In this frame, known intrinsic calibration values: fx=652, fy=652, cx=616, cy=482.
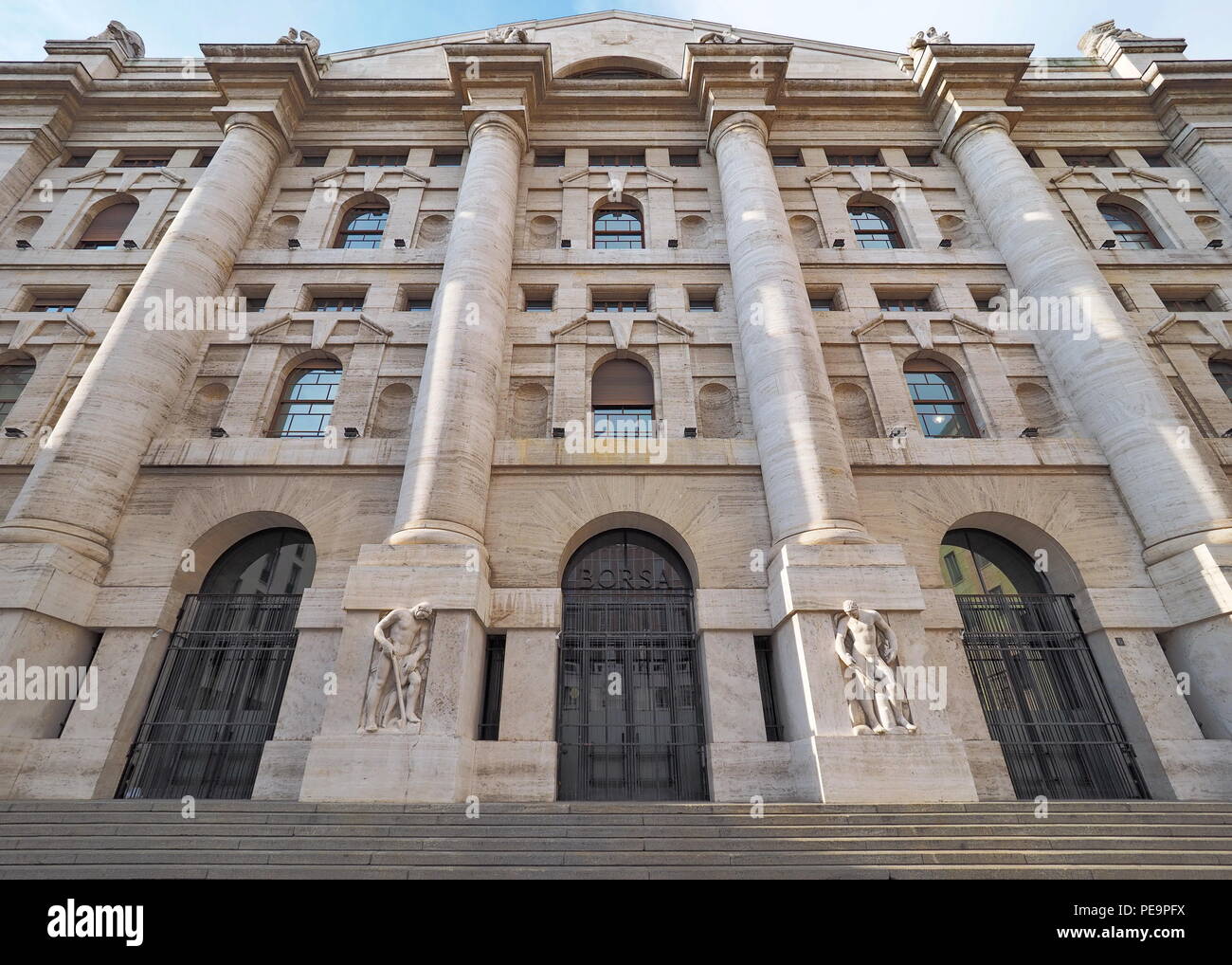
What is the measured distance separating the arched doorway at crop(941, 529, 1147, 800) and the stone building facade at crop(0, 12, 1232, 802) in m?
0.09

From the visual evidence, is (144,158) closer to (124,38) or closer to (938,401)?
(124,38)

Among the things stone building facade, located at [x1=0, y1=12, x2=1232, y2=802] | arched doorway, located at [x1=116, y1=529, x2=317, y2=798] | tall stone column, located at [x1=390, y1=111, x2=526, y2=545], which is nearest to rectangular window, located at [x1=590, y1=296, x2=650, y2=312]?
stone building facade, located at [x1=0, y1=12, x2=1232, y2=802]

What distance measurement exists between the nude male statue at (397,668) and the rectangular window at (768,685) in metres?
6.13

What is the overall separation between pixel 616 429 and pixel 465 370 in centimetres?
372

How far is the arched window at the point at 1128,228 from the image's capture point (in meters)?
19.6

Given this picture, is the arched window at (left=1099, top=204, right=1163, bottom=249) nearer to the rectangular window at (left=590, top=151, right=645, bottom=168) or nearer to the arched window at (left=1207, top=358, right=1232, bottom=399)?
the arched window at (left=1207, top=358, right=1232, bottom=399)

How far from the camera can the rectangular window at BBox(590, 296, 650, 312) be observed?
58.9ft

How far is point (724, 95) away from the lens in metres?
20.3

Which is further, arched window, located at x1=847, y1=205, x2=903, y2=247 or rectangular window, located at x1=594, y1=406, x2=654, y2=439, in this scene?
arched window, located at x1=847, y1=205, x2=903, y2=247

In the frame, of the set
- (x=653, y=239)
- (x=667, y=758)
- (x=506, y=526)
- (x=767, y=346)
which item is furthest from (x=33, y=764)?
(x=653, y=239)

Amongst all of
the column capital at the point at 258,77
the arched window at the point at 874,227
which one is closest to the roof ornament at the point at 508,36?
the column capital at the point at 258,77

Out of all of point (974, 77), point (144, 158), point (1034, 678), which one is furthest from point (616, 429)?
point (144, 158)

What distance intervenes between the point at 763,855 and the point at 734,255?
13983 millimetres
